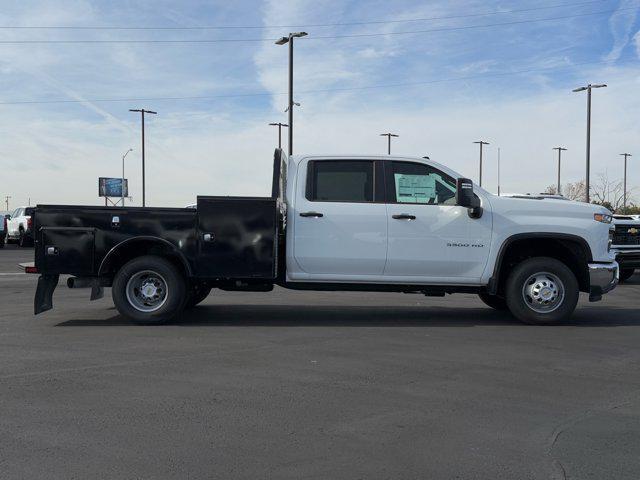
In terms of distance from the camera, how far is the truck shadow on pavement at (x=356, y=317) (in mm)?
9172

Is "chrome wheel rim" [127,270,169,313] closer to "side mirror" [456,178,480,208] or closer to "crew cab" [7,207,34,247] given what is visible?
"side mirror" [456,178,480,208]

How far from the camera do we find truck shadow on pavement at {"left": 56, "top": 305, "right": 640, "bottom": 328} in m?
9.17

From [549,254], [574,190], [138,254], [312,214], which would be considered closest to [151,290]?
[138,254]

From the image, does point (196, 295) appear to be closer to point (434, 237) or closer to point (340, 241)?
point (340, 241)

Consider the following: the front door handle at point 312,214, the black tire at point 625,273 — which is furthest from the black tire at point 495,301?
the black tire at point 625,273

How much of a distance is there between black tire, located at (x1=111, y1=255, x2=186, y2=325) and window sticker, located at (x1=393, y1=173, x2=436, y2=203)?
3.06 meters

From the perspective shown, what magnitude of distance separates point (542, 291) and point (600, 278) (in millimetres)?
748
